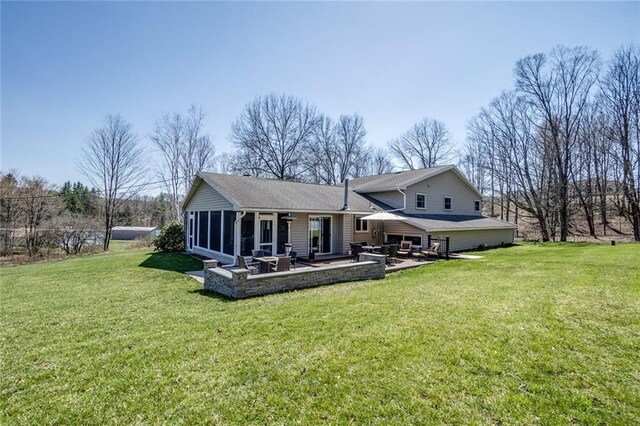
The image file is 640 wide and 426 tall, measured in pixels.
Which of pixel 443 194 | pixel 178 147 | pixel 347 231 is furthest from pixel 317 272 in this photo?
pixel 178 147

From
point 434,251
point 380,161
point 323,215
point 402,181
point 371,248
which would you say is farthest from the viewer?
point 380,161

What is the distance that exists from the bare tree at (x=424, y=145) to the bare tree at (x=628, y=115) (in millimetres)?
16577

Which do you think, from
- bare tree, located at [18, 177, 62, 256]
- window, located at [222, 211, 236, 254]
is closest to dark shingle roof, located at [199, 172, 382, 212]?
window, located at [222, 211, 236, 254]

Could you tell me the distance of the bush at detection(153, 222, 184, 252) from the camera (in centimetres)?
1836

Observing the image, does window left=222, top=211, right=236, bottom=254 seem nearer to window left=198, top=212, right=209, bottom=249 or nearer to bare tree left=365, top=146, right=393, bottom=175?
window left=198, top=212, right=209, bottom=249

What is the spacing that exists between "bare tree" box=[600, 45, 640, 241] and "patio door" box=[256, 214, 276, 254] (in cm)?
2908

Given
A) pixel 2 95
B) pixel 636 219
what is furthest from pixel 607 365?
Result: pixel 636 219

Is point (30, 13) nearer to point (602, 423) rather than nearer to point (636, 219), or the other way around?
point (602, 423)

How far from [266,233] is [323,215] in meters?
3.23

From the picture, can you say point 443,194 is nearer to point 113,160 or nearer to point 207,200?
point 207,200

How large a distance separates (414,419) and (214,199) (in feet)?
42.9

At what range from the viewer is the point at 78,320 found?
6137mm

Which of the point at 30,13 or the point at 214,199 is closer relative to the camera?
the point at 30,13

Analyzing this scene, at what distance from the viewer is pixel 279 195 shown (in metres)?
14.8
